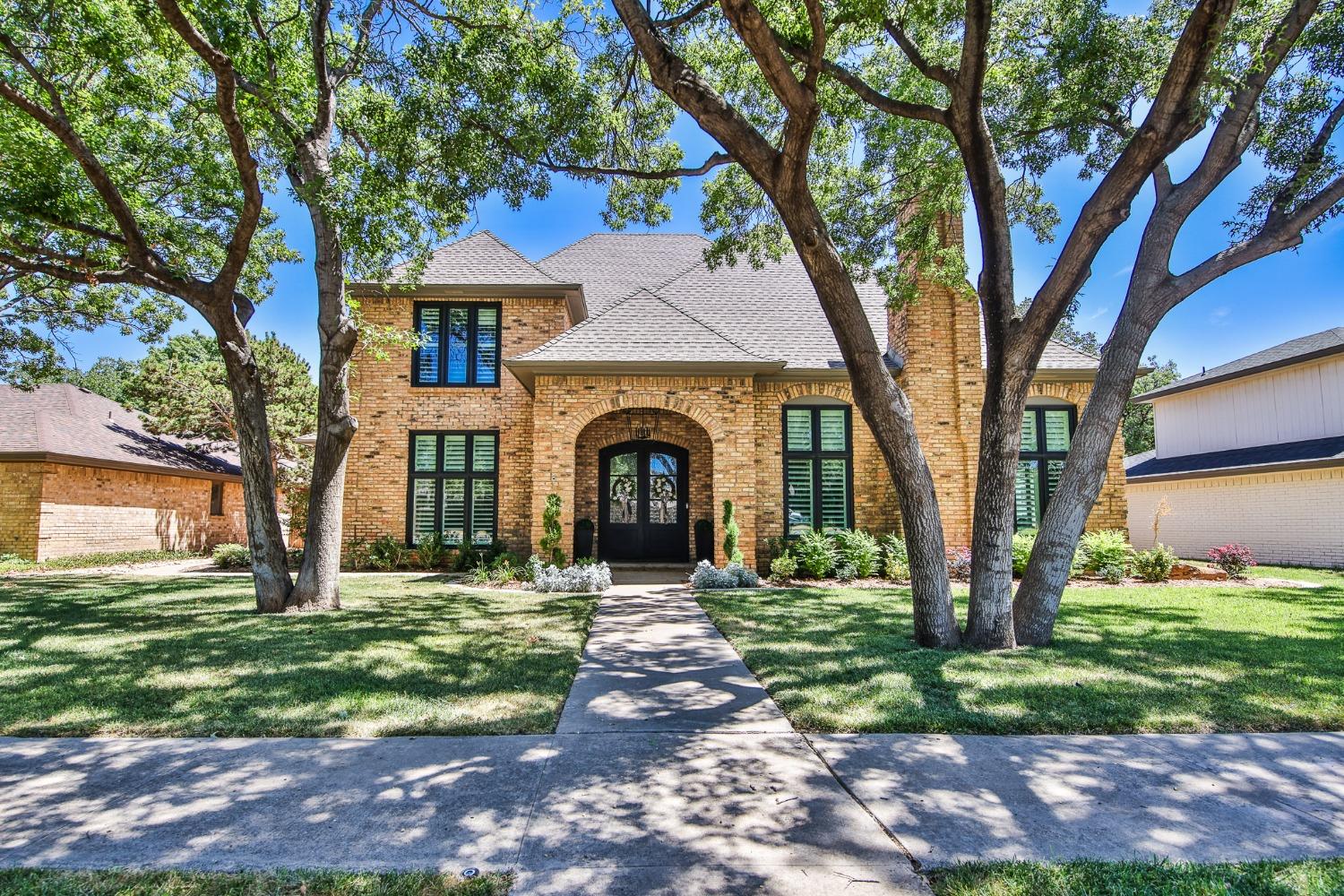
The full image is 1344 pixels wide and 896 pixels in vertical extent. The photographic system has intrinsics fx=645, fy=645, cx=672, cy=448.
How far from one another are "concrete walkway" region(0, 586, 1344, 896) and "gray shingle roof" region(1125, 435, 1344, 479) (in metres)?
15.5

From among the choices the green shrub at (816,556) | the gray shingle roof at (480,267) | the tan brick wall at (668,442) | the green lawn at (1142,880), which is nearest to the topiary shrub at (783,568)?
the green shrub at (816,556)

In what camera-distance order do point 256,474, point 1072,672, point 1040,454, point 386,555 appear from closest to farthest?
point 1072,672 < point 256,474 < point 386,555 < point 1040,454

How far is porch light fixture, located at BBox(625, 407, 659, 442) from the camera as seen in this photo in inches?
552

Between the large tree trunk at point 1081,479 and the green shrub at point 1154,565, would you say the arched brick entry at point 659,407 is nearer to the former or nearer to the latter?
the large tree trunk at point 1081,479

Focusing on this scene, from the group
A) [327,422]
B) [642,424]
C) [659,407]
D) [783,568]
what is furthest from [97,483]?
[783,568]

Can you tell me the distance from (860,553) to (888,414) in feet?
20.4

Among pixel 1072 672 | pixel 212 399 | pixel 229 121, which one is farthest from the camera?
pixel 212 399

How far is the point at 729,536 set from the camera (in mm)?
11414

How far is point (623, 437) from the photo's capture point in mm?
14031

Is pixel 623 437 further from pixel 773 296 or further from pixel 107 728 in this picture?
pixel 107 728

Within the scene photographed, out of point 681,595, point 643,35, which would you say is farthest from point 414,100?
point 681,595

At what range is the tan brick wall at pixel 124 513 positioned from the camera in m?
15.0

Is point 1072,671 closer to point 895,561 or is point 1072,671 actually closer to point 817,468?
point 895,561

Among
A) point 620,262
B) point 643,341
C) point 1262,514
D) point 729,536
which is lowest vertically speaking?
point 729,536
